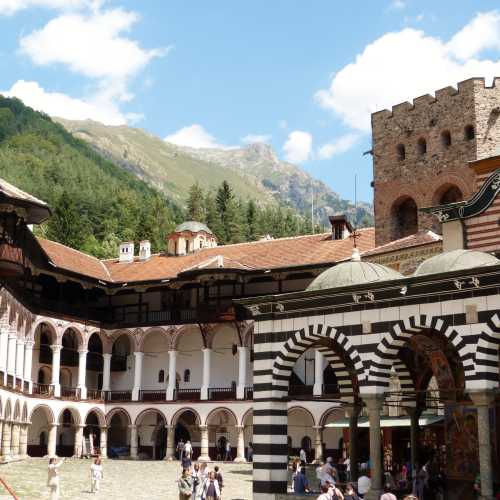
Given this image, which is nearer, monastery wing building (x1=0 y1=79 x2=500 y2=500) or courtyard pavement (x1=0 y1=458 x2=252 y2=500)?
monastery wing building (x1=0 y1=79 x2=500 y2=500)

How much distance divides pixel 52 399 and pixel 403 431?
19.7 meters

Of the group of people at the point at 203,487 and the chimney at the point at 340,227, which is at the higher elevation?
the chimney at the point at 340,227

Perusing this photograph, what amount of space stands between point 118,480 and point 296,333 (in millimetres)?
15000

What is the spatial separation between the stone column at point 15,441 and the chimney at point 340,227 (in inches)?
731

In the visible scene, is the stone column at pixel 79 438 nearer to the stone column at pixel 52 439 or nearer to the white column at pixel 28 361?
the stone column at pixel 52 439

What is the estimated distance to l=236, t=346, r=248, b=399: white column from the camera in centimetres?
4600

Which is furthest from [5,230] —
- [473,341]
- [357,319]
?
[473,341]

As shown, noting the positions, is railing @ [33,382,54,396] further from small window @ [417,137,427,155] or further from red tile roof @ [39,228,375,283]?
small window @ [417,137,427,155]

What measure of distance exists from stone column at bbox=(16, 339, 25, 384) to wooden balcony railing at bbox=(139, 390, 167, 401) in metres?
7.97

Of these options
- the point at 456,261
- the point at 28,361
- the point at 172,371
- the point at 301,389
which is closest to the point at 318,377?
the point at 301,389

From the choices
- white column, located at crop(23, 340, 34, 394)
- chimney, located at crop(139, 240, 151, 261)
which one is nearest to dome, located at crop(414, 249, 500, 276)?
white column, located at crop(23, 340, 34, 394)

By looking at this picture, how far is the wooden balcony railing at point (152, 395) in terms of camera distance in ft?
158

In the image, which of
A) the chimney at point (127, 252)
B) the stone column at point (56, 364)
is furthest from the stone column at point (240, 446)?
the chimney at point (127, 252)

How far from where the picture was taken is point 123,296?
51594 mm
